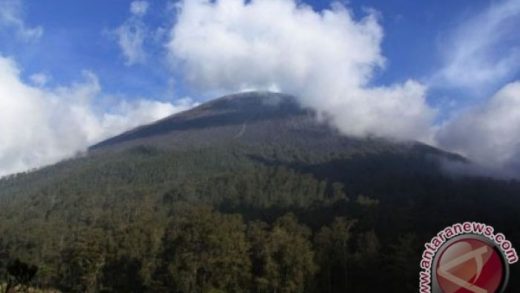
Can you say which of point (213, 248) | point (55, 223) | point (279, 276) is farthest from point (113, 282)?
point (55, 223)

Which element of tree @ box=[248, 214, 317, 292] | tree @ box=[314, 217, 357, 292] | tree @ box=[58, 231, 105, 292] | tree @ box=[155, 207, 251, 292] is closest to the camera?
tree @ box=[248, 214, 317, 292]

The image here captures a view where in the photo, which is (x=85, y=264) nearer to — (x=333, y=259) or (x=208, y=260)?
(x=208, y=260)

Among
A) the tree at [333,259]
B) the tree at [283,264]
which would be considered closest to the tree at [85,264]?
the tree at [283,264]

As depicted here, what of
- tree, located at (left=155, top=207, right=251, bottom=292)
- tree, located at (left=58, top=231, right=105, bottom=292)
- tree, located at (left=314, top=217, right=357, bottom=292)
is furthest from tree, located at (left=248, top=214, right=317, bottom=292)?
tree, located at (left=58, top=231, right=105, bottom=292)

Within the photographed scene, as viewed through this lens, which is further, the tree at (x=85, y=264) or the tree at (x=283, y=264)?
the tree at (x=85, y=264)

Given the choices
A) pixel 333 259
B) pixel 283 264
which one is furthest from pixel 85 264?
Result: pixel 333 259

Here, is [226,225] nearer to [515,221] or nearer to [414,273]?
[414,273]

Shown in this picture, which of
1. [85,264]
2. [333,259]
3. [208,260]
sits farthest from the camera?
[333,259]

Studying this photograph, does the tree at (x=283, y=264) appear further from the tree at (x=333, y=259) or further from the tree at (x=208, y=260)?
the tree at (x=333, y=259)

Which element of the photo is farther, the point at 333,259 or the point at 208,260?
the point at 333,259

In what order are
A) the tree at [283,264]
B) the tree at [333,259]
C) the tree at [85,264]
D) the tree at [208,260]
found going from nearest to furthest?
the tree at [283,264] → the tree at [208,260] → the tree at [85,264] → the tree at [333,259]

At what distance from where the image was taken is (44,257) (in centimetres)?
13812

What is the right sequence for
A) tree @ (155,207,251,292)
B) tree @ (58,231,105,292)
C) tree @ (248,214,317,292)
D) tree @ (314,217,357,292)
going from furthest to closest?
tree @ (314,217,357,292)
tree @ (58,231,105,292)
tree @ (155,207,251,292)
tree @ (248,214,317,292)

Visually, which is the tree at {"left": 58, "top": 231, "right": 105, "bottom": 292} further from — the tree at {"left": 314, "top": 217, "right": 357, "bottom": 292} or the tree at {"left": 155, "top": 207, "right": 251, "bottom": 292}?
the tree at {"left": 314, "top": 217, "right": 357, "bottom": 292}
